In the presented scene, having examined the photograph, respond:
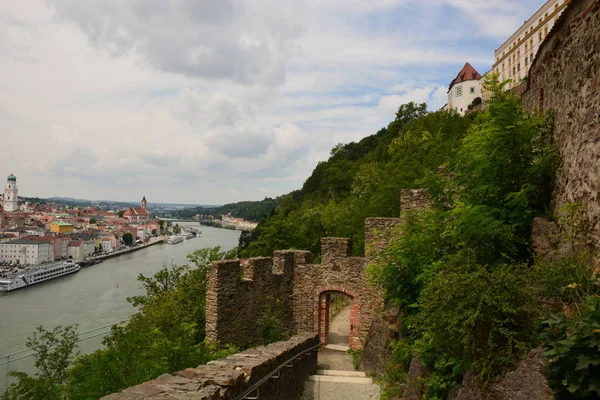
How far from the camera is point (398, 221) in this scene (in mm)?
12195

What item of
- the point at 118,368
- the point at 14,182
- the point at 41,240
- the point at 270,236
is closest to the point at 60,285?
the point at 41,240

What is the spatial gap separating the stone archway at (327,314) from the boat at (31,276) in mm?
57475

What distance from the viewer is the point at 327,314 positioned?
14.4 metres

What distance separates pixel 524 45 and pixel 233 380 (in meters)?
48.9

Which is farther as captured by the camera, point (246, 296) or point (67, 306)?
point (67, 306)

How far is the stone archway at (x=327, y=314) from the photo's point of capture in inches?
529

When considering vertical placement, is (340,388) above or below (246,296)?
below

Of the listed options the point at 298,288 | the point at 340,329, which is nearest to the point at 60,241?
the point at 340,329

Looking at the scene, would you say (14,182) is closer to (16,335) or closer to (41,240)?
(41,240)

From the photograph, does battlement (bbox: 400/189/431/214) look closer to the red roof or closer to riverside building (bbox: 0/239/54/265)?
the red roof

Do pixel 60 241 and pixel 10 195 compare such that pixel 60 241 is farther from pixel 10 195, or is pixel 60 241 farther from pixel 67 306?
pixel 10 195

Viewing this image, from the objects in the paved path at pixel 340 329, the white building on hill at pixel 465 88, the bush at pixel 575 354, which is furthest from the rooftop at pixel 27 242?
the bush at pixel 575 354

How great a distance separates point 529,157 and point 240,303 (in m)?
7.65

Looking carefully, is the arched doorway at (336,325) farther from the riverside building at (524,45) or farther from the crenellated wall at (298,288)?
the riverside building at (524,45)
